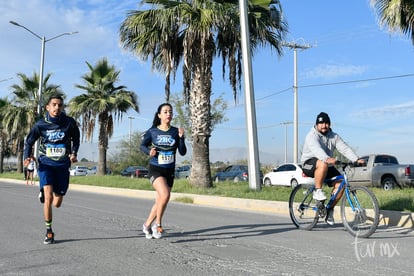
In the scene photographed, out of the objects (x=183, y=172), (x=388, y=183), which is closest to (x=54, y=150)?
(x=388, y=183)

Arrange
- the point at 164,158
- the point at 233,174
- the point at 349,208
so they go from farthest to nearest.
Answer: the point at 233,174, the point at 349,208, the point at 164,158

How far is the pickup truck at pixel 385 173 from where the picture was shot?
18656mm

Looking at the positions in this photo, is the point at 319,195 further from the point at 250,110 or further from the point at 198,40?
the point at 198,40

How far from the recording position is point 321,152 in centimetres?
677

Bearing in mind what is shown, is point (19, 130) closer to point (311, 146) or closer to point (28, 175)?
point (28, 175)

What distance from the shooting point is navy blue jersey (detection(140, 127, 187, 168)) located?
640cm

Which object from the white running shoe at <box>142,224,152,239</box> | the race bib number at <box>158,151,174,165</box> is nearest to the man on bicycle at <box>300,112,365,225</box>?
the race bib number at <box>158,151,174,165</box>

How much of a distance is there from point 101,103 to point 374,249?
21410 millimetres

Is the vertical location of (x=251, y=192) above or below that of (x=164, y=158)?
below

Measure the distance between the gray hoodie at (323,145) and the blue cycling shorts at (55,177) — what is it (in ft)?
11.5

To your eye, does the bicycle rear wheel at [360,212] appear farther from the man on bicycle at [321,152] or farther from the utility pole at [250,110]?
the utility pole at [250,110]

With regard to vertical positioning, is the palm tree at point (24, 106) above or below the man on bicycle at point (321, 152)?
above

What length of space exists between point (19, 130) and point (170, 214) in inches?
1104

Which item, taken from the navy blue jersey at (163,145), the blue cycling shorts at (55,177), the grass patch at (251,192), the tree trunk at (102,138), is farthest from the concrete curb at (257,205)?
the tree trunk at (102,138)
